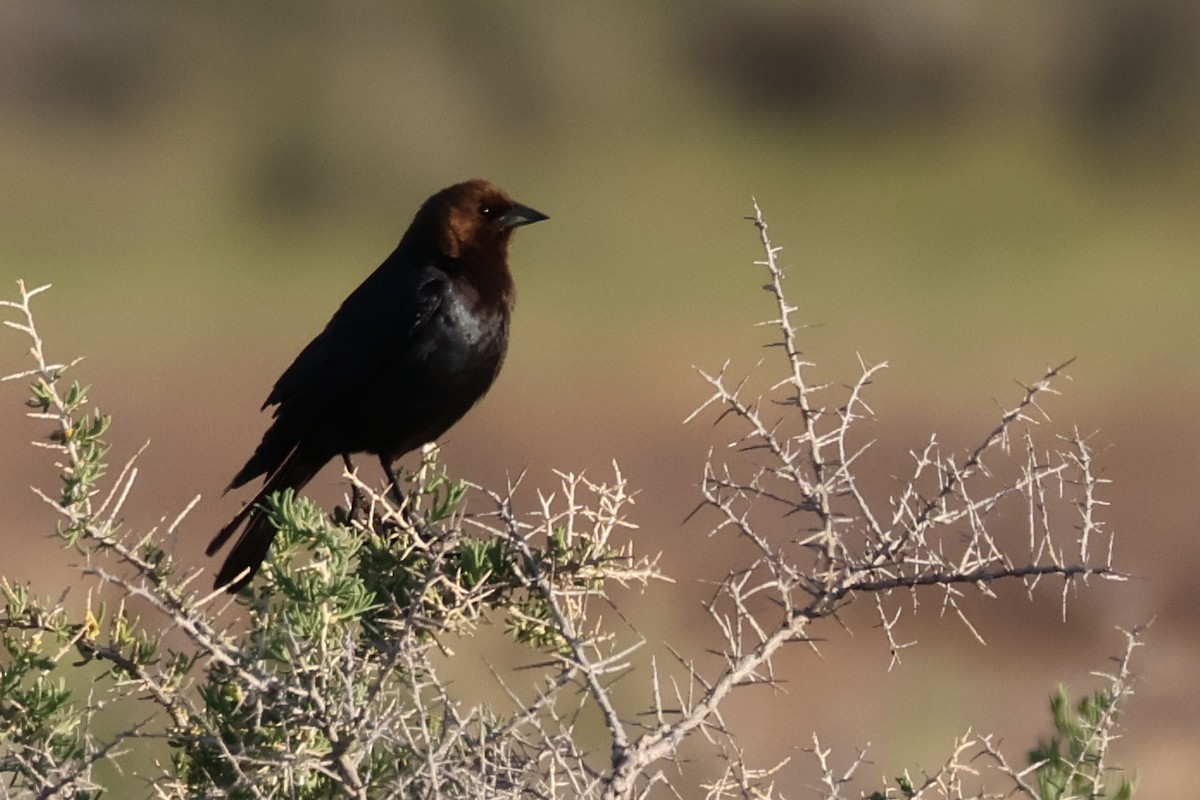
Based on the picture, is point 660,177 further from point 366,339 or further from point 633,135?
point 366,339

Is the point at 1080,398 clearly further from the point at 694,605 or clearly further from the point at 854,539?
the point at 854,539

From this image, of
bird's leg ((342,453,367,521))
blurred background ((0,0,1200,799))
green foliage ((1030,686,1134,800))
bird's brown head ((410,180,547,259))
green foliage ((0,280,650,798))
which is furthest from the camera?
blurred background ((0,0,1200,799))

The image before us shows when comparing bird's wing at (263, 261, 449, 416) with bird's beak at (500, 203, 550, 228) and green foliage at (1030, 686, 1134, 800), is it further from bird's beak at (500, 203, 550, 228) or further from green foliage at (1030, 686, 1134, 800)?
green foliage at (1030, 686, 1134, 800)

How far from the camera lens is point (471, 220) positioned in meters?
4.37

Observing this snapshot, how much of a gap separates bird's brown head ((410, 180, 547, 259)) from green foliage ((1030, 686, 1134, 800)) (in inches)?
83.2

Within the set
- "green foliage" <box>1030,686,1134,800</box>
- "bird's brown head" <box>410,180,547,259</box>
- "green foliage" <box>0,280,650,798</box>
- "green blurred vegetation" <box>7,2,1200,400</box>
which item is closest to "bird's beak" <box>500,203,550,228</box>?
"bird's brown head" <box>410,180,547,259</box>

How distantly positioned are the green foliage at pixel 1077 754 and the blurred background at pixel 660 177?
780 cm

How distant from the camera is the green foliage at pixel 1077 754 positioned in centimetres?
237

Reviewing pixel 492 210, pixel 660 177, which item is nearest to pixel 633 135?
pixel 660 177

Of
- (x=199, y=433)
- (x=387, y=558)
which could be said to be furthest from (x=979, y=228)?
(x=387, y=558)

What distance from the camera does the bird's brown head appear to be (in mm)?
4332

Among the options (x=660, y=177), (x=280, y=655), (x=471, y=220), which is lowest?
(x=280, y=655)

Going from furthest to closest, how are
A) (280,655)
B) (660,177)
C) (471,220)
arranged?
1. (660,177)
2. (471,220)
3. (280,655)

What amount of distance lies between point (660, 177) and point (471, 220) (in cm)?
1288
